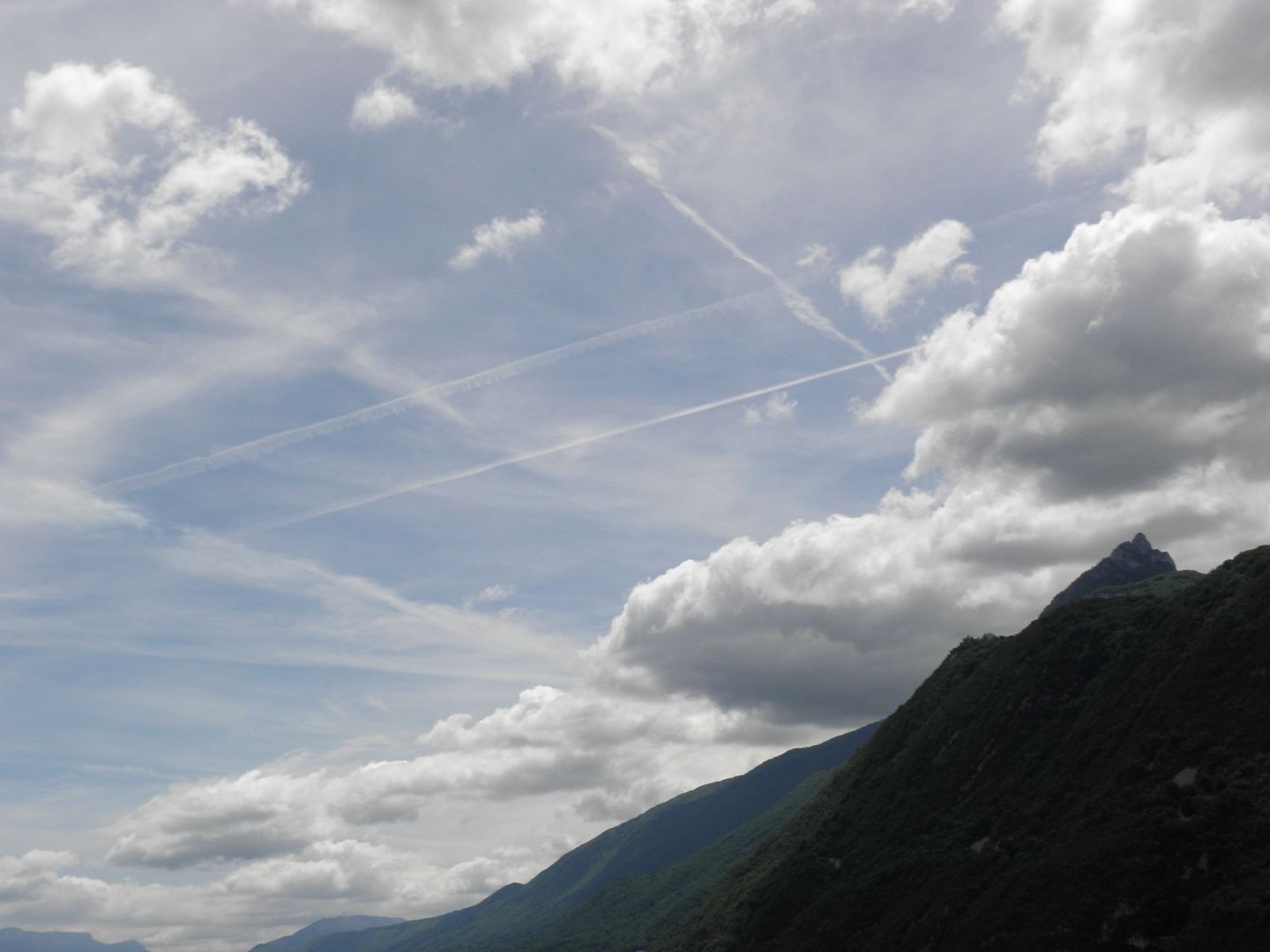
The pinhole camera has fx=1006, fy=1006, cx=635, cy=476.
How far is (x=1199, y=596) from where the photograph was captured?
140125mm

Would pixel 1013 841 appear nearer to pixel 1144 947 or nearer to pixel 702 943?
pixel 1144 947

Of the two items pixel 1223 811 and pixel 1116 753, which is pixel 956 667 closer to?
pixel 1116 753

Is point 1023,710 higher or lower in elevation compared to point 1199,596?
lower

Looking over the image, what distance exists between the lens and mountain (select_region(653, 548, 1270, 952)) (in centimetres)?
9500

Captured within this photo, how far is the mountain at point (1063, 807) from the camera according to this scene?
95000mm

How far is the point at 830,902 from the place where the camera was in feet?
483

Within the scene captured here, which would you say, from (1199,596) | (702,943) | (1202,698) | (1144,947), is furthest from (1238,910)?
(702,943)

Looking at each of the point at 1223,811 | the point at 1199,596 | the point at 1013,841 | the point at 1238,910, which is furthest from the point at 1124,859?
the point at 1199,596

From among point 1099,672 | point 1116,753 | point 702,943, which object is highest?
point 1099,672

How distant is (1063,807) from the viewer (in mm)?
122750

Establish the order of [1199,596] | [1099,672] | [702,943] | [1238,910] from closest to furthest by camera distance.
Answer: [1238,910], [1199,596], [1099,672], [702,943]

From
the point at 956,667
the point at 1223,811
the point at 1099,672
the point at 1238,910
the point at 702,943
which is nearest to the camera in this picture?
the point at 1238,910

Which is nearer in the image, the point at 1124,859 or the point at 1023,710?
the point at 1124,859

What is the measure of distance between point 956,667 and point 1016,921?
9547 centimetres
